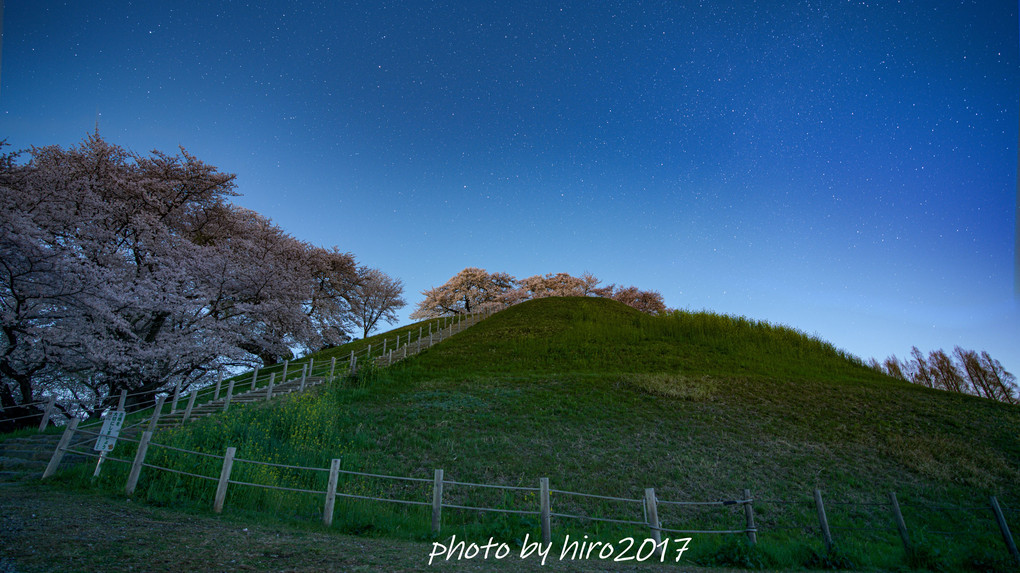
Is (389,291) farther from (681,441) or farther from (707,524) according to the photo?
(707,524)

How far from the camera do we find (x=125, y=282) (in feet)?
62.0

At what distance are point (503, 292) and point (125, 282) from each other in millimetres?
51514

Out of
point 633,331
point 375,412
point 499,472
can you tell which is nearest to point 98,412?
point 375,412

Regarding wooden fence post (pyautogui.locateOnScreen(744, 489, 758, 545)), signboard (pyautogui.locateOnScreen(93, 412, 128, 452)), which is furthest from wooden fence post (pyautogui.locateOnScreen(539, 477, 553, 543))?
signboard (pyautogui.locateOnScreen(93, 412, 128, 452))

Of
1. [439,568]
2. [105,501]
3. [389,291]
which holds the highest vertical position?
[389,291]

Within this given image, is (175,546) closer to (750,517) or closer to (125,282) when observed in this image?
(750,517)

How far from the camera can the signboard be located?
993 centimetres

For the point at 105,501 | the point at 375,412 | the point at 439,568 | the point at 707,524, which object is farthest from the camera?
the point at 375,412

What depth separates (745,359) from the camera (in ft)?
101

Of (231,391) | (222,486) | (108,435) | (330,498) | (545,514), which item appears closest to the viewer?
(545,514)

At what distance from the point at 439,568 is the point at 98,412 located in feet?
67.9

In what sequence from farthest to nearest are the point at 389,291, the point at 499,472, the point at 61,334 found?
the point at 389,291 → the point at 61,334 → the point at 499,472

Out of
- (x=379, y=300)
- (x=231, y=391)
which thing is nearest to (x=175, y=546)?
(x=231, y=391)

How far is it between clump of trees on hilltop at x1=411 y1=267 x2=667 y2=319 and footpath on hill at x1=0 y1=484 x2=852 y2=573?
182 ft
